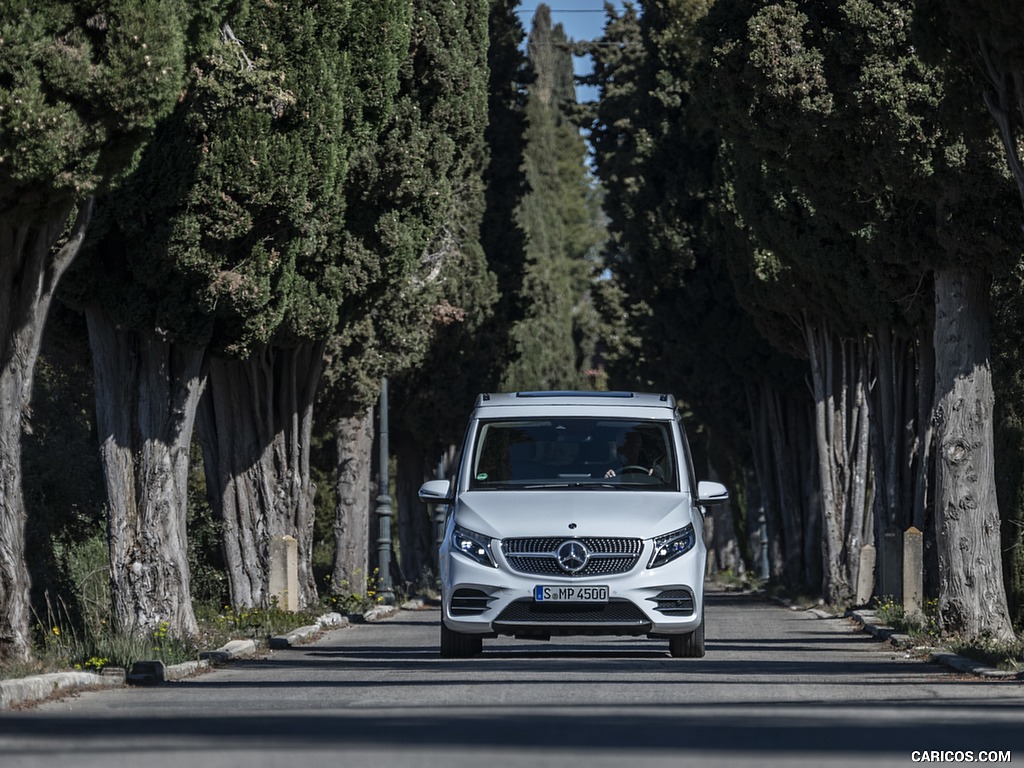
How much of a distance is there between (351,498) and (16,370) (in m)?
20.4

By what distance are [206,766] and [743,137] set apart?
1441 centimetres

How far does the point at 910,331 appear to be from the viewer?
80.5 ft

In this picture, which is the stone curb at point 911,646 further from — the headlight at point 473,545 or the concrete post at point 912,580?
the headlight at point 473,545

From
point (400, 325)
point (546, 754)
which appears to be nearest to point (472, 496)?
point (546, 754)

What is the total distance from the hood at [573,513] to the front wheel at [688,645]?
1.10 meters

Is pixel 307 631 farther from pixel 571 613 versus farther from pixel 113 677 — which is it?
pixel 113 677

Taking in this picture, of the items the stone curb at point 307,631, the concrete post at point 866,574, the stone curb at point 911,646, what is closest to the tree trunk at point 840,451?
the concrete post at point 866,574

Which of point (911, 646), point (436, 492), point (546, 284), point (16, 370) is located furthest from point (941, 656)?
point (546, 284)

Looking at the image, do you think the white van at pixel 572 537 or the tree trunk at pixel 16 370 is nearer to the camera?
the tree trunk at pixel 16 370

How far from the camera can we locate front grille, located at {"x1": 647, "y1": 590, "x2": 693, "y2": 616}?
14758mm

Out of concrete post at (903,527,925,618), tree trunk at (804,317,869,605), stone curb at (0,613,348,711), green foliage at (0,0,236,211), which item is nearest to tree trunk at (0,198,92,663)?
green foliage at (0,0,236,211)

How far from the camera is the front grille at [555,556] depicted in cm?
1467

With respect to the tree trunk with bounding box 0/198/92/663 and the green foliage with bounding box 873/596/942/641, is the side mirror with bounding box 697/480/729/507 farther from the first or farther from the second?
the tree trunk with bounding box 0/198/92/663

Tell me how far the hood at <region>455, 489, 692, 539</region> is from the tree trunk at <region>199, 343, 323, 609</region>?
10598mm
